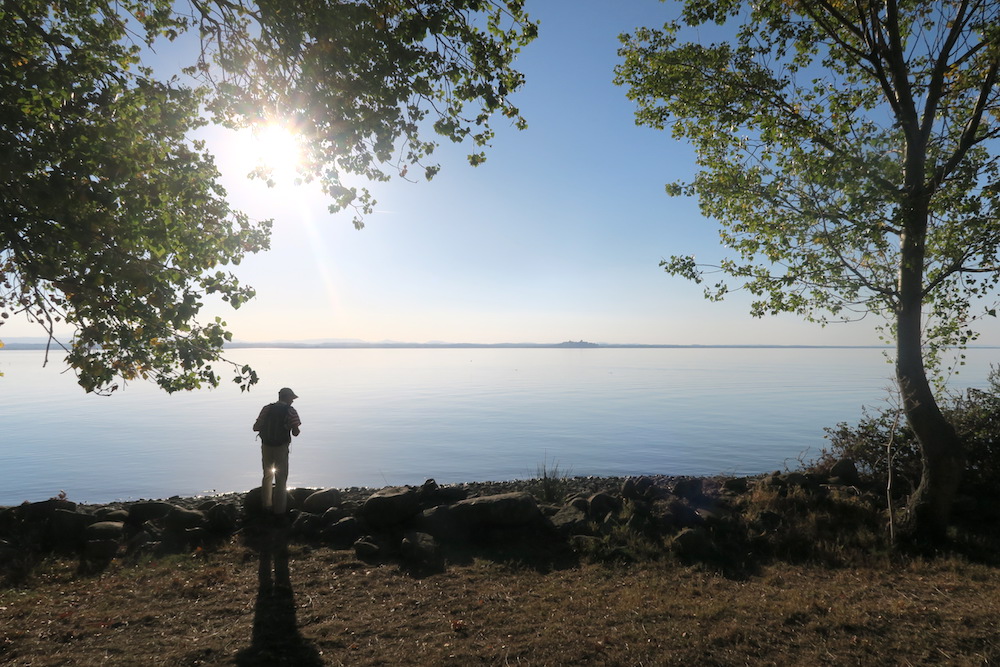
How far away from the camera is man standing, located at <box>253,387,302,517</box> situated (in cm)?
1177

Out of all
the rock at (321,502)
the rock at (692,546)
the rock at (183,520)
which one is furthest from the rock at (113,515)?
the rock at (692,546)

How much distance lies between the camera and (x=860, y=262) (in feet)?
38.1

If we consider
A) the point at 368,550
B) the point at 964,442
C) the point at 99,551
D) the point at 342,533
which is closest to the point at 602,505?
the point at 368,550

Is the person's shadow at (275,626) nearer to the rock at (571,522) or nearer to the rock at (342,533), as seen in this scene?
the rock at (342,533)

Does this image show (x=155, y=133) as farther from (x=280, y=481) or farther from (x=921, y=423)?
(x=921, y=423)

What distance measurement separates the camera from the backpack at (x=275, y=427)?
38.5 feet

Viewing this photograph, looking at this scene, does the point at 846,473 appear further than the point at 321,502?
Yes

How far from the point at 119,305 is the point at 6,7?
397 centimetres

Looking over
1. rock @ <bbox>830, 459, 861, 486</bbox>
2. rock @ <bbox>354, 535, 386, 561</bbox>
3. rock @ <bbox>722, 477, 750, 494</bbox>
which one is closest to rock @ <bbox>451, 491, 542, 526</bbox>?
rock @ <bbox>354, 535, 386, 561</bbox>

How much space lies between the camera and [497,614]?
7.62m

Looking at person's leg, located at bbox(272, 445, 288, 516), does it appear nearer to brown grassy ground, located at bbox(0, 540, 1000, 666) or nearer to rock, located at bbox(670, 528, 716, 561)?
brown grassy ground, located at bbox(0, 540, 1000, 666)

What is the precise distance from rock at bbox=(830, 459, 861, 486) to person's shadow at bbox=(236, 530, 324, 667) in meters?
12.0

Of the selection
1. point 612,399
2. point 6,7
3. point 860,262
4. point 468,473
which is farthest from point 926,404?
point 612,399

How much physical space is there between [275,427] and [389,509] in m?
2.82
